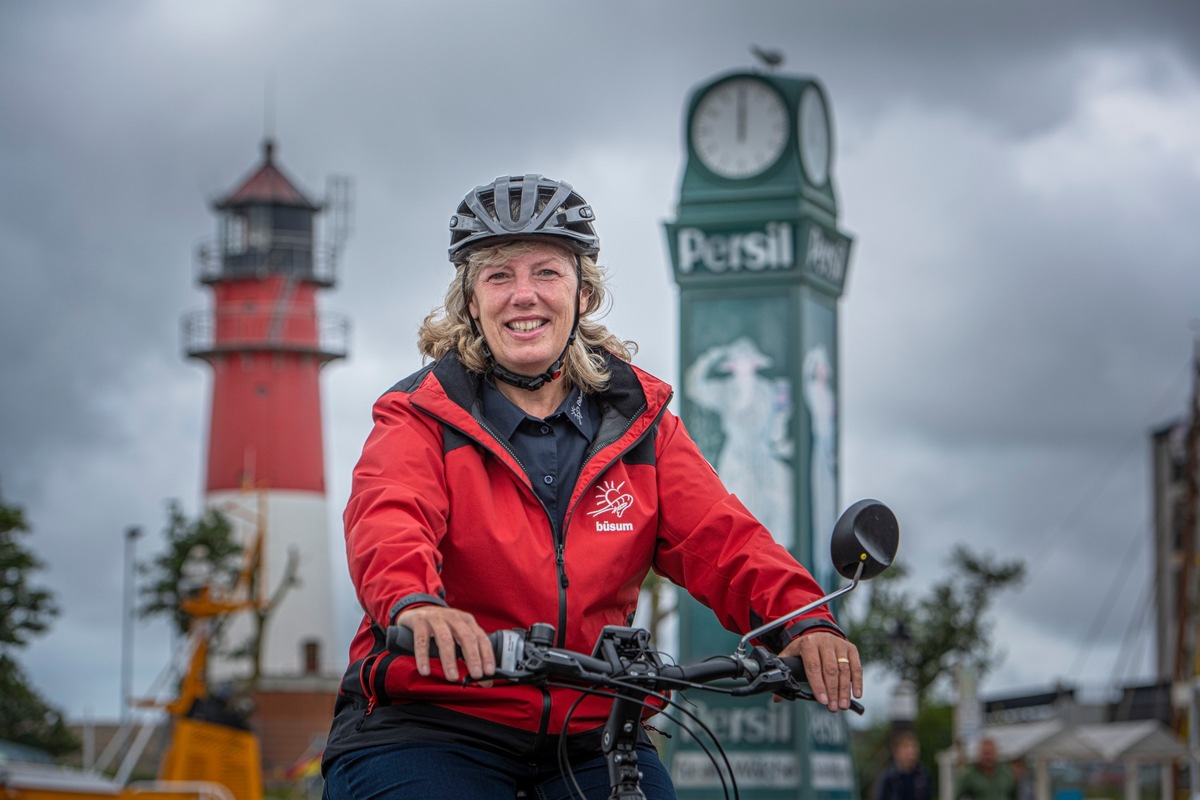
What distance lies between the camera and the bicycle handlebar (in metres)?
3.42

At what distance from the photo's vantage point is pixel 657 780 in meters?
3.95

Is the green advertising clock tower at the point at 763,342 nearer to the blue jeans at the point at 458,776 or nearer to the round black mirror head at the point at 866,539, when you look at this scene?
the blue jeans at the point at 458,776

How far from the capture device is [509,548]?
3990mm

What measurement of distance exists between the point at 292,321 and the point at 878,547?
57068 mm

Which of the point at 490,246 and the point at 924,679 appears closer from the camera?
the point at 490,246

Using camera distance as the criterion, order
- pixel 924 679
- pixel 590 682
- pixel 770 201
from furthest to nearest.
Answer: pixel 924 679 → pixel 770 201 → pixel 590 682

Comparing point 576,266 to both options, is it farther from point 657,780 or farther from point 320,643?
point 320,643

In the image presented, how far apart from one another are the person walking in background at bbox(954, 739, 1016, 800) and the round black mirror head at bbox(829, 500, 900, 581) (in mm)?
14124

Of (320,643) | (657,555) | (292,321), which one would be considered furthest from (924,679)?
(657,555)

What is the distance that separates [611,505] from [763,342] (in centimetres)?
1823

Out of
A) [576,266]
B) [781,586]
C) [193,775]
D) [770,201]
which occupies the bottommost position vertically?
[193,775]

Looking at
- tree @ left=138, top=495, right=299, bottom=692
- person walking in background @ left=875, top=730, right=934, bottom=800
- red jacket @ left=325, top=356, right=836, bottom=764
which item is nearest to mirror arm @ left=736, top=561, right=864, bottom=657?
red jacket @ left=325, top=356, right=836, bottom=764

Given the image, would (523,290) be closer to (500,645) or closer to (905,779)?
(500,645)

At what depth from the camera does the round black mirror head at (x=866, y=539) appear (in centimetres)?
378
